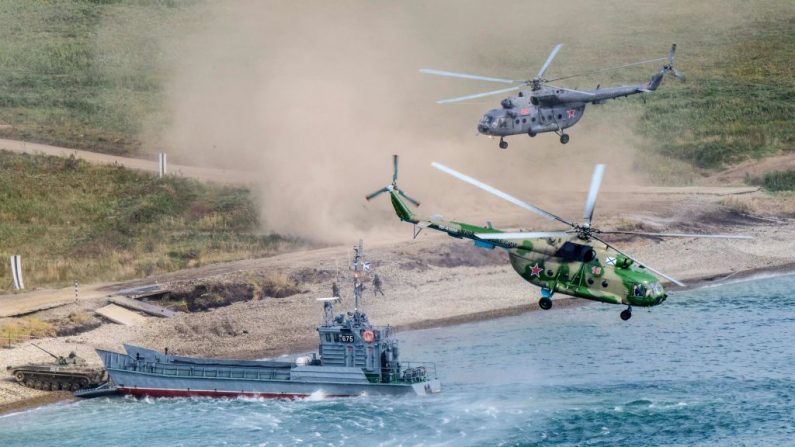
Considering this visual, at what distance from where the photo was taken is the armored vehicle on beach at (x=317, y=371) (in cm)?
8675

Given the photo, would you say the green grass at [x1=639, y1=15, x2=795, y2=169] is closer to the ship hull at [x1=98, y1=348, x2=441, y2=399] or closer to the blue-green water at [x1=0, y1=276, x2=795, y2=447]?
the blue-green water at [x1=0, y1=276, x2=795, y2=447]

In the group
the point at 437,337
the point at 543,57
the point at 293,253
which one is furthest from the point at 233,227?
the point at 543,57

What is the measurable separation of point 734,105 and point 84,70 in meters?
65.2

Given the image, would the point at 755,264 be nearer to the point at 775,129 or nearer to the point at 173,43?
the point at 775,129

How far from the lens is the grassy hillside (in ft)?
488

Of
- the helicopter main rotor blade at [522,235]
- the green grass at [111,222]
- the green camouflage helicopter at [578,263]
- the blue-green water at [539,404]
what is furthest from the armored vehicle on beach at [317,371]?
the green grass at [111,222]

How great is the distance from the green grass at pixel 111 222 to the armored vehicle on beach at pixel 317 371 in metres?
19.8

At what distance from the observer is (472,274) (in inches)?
4370

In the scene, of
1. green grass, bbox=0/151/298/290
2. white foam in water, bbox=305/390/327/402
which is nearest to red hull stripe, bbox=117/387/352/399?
white foam in water, bbox=305/390/327/402

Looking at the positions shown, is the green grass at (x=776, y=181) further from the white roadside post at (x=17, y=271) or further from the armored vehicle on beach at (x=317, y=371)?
the white roadside post at (x=17, y=271)

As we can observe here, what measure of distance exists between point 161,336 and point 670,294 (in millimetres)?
33189

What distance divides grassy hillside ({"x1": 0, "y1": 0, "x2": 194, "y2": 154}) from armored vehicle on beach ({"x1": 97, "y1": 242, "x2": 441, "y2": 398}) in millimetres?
54392

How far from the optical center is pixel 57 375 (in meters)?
90.9

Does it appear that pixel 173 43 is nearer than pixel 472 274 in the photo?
No
